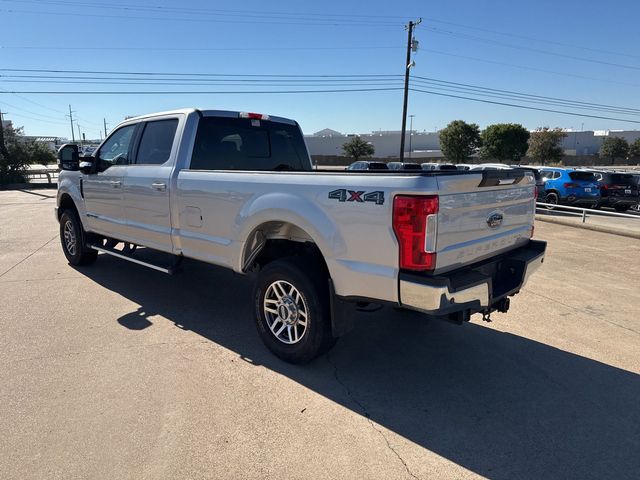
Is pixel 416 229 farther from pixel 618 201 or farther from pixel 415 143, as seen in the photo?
pixel 415 143

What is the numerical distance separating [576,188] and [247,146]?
17220 mm

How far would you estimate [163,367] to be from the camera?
3.68 m

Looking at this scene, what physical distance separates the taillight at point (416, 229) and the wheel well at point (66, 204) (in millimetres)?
5740

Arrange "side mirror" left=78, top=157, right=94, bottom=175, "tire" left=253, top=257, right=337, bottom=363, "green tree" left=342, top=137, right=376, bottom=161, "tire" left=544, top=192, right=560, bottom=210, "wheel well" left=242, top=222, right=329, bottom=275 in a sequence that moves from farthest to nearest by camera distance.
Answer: "green tree" left=342, top=137, right=376, bottom=161
"tire" left=544, top=192, right=560, bottom=210
"side mirror" left=78, top=157, right=94, bottom=175
"wheel well" left=242, top=222, right=329, bottom=275
"tire" left=253, top=257, right=337, bottom=363

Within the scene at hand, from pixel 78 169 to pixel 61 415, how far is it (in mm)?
4236

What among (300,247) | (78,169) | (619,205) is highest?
(78,169)

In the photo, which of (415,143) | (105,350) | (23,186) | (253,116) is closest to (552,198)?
(253,116)

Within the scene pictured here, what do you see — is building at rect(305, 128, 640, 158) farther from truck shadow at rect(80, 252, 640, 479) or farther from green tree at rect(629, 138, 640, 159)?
truck shadow at rect(80, 252, 640, 479)

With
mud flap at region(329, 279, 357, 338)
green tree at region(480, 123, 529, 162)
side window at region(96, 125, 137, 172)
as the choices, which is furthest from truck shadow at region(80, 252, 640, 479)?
green tree at region(480, 123, 529, 162)

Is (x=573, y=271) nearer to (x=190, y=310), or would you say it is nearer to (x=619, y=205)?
(x=190, y=310)

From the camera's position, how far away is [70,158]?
625 cm

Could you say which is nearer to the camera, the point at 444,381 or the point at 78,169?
the point at 444,381

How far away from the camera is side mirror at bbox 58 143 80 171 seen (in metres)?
6.16

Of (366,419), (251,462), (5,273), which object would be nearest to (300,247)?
(366,419)
